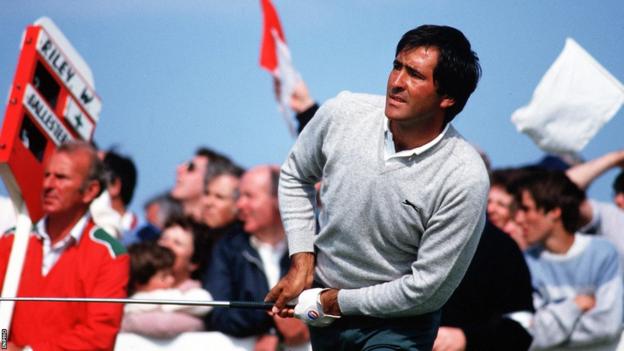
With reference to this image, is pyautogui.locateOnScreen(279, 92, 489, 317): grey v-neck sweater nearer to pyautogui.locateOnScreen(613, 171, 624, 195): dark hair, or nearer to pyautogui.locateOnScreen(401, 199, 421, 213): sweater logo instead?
pyautogui.locateOnScreen(401, 199, 421, 213): sweater logo

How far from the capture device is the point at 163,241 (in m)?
9.02

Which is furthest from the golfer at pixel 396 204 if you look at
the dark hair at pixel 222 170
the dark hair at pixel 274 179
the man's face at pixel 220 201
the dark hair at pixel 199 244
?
the dark hair at pixel 222 170

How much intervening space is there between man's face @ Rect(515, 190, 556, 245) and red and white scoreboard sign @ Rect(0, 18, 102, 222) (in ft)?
8.05

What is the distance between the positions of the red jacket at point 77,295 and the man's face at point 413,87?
2412 mm

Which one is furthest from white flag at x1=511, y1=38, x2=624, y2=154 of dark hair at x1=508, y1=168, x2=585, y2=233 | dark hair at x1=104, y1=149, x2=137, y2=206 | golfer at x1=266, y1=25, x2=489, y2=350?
golfer at x1=266, y1=25, x2=489, y2=350

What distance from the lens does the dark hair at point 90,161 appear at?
762 centimetres

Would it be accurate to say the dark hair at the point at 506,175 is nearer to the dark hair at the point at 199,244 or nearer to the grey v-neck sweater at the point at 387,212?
the dark hair at the point at 199,244

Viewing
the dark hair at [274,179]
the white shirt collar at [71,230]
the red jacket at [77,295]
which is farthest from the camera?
the dark hair at [274,179]

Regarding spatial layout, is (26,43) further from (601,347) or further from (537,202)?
(601,347)

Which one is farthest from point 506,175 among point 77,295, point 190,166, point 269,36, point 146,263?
point 77,295

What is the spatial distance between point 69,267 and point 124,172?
8.32ft

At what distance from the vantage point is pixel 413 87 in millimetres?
5312

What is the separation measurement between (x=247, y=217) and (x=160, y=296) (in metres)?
0.66

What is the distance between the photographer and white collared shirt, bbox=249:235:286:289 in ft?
26.9
